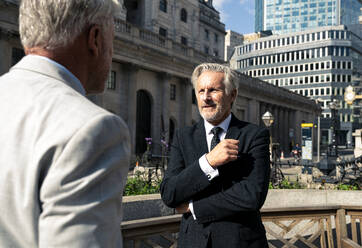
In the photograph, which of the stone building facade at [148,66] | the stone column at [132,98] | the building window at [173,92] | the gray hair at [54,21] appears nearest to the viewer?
the gray hair at [54,21]

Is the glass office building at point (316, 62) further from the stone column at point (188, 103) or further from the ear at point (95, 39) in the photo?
the ear at point (95, 39)

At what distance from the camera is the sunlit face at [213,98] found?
2.79m

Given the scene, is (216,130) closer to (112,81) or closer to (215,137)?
(215,137)

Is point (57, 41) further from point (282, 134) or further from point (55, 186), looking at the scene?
point (282, 134)

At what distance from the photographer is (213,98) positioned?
2791 mm

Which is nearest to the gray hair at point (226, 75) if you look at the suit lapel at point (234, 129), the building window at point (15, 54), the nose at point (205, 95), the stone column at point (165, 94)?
the nose at point (205, 95)

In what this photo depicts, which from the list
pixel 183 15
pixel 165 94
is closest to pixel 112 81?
pixel 165 94

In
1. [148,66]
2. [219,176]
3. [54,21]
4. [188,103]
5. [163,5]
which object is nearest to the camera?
[54,21]

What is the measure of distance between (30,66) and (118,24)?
78.0 feet

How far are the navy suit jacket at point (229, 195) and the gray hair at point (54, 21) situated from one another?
1479 millimetres

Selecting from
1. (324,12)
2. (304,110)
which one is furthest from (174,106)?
(324,12)

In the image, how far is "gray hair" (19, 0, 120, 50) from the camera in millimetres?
1218

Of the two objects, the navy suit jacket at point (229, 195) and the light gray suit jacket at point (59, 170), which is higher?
the light gray suit jacket at point (59, 170)

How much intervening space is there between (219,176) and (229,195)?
0.60ft
